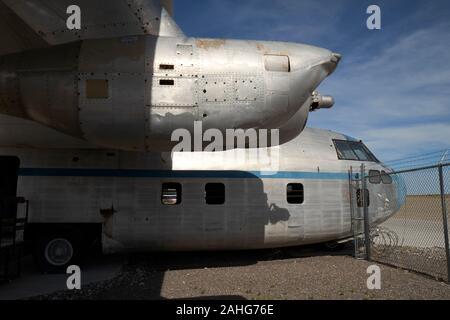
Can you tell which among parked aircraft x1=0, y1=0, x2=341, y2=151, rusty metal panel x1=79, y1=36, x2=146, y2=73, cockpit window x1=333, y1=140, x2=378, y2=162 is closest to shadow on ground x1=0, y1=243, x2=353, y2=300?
cockpit window x1=333, y1=140, x2=378, y2=162

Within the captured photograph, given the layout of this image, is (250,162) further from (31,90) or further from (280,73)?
(31,90)

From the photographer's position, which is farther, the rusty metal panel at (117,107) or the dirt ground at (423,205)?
the dirt ground at (423,205)

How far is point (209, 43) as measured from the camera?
Result: 6.93 m

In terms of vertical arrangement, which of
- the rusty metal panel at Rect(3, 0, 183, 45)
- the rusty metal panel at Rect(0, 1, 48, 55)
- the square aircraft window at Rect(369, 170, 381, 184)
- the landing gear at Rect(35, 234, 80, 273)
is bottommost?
the landing gear at Rect(35, 234, 80, 273)

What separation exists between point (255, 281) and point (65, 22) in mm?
6592

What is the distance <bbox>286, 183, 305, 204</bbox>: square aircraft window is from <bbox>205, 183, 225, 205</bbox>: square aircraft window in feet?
6.42

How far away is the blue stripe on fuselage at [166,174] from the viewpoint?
9.90 meters

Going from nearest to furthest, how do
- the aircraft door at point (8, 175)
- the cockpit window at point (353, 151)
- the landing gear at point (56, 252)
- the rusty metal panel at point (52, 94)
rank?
the rusty metal panel at point (52, 94) → the landing gear at point (56, 252) → the aircraft door at point (8, 175) → the cockpit window at point (353, 151)

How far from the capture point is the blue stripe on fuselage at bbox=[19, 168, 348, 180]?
32.5ft

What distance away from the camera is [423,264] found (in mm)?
10469

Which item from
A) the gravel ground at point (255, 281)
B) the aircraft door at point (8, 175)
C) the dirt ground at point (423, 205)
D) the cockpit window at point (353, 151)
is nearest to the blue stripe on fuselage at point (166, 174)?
the cockpit window at point (353, 151)

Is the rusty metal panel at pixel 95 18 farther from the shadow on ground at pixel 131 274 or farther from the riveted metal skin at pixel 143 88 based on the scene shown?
the shadow on ground at pixel 131 274

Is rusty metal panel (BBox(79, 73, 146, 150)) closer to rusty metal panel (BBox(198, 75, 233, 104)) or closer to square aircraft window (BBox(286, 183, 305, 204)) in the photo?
rusty metal panel (BBox(198, 75, 233, 104))

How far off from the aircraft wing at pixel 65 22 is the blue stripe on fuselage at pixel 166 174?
3.95 metres
